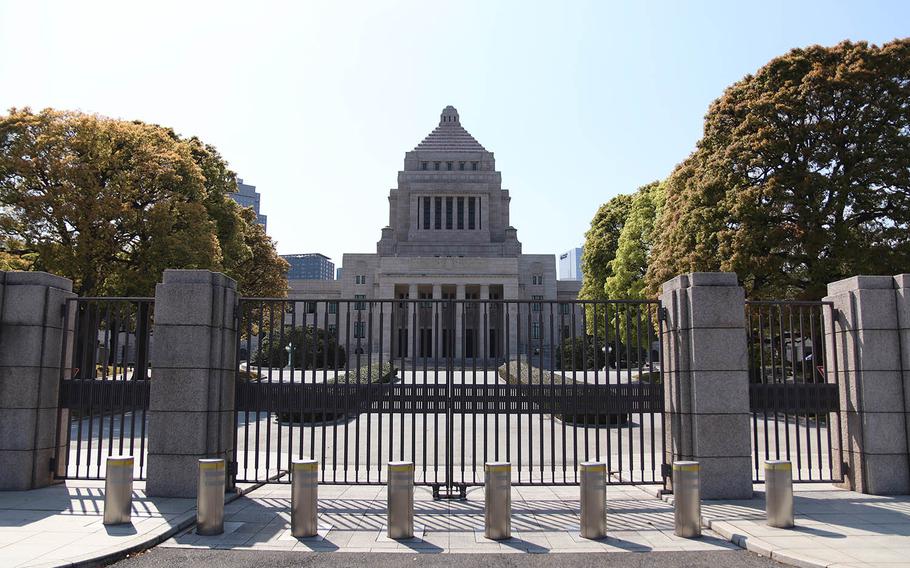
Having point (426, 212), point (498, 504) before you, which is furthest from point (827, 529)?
point (426, 212)

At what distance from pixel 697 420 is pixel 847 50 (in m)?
18.4

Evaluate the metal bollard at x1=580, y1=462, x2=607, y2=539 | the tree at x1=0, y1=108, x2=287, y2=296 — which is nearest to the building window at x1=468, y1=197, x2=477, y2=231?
the tree at x1=0, y1=108, x2=287, y2=296

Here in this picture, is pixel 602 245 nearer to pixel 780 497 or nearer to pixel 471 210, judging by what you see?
pixel 780 497

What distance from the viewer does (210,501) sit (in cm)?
811

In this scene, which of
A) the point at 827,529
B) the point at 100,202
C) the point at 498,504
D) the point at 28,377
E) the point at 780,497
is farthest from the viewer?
the point at 100,202

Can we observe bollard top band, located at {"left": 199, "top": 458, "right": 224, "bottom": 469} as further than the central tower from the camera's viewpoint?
No

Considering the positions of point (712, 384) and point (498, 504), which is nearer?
point (498, 504)

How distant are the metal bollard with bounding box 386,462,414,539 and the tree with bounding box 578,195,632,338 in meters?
36.2

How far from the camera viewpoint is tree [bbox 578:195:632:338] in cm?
4372

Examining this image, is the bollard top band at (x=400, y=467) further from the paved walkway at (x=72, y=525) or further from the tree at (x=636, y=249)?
the tree at (x=636, y=249)

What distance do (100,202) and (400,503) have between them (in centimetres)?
2229

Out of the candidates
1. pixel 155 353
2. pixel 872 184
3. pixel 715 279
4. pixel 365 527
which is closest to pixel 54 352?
pixel 155 353

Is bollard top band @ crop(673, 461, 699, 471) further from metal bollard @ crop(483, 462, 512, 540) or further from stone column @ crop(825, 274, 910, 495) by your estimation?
stone column @ crop(825, 274, 910, 495)

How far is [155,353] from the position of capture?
1016 cm
